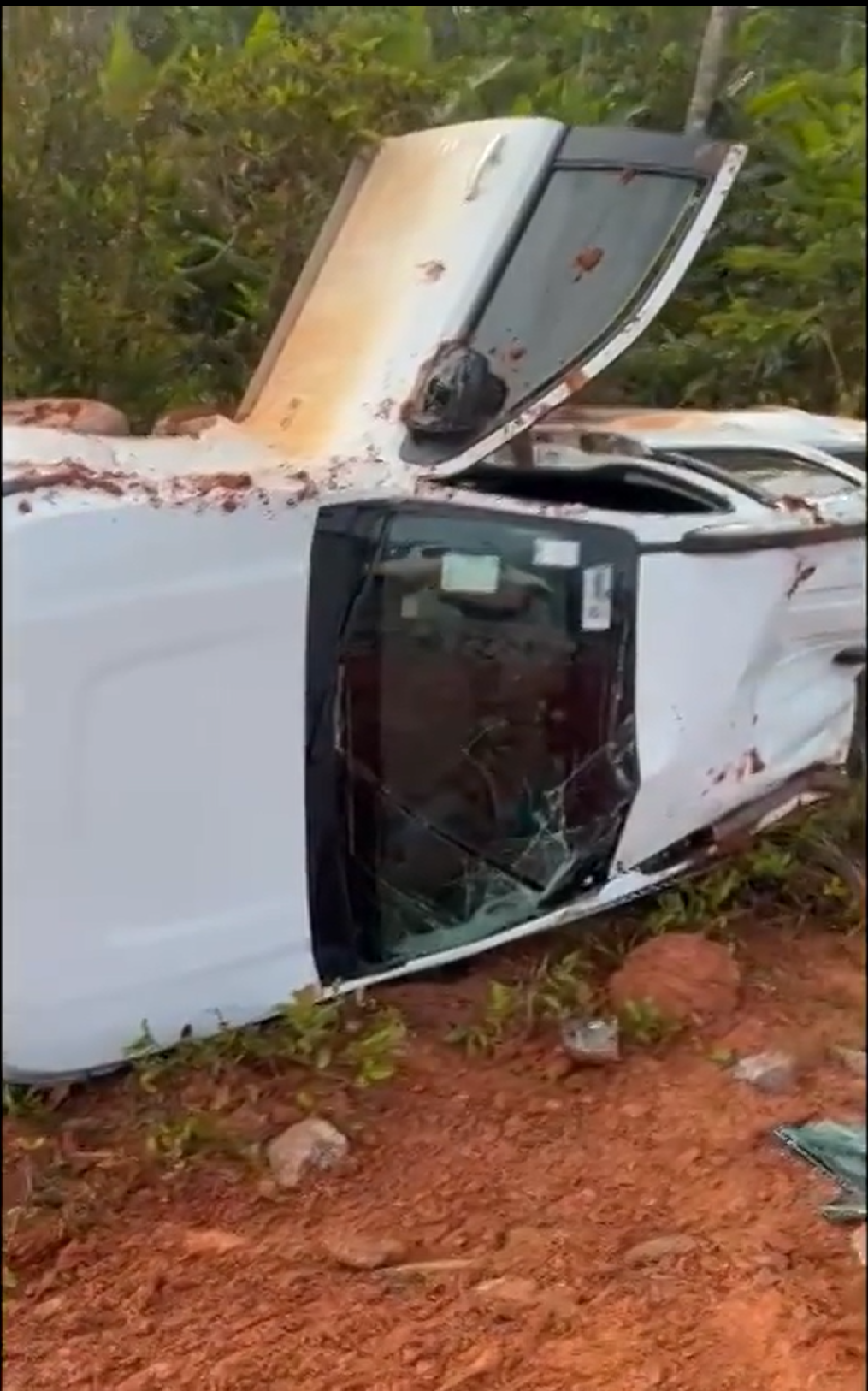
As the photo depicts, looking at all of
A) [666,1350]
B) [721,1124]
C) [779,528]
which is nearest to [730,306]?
[779,528]

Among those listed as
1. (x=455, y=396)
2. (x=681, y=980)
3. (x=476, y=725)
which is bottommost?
(x=681, y=980)

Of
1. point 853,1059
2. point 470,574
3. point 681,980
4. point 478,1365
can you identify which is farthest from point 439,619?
point 478,1365

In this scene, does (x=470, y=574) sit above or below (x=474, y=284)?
below

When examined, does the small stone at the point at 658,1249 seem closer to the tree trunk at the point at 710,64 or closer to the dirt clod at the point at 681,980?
the dirt clod at the point at 681,980

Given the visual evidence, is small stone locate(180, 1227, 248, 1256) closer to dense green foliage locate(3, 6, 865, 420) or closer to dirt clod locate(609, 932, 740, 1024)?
dirt clod locate(609, 932, 740, 1024)

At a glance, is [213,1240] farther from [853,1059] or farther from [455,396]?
[455,396]

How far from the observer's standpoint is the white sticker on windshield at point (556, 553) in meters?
1.10

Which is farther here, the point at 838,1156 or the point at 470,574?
the point at 470,574

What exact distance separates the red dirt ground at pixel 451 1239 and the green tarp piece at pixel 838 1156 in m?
0.03

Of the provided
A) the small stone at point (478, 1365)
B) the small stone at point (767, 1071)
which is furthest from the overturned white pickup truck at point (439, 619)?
the small stone at point (478, 1365)

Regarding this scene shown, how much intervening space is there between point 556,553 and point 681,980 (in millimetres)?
300

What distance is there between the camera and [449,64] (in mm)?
899

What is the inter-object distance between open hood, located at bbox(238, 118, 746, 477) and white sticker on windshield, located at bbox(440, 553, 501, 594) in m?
0.06

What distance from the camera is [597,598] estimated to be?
3.63 ft
